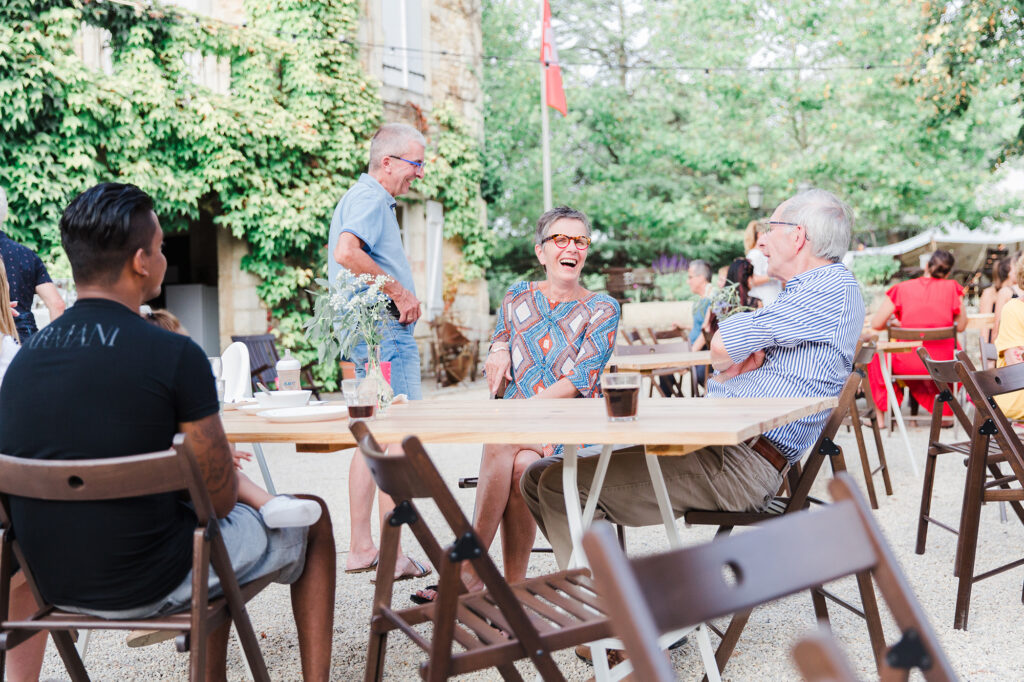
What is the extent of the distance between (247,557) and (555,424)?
788 mm

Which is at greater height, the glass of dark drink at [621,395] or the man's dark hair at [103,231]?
the man's dark hair at [103,231]

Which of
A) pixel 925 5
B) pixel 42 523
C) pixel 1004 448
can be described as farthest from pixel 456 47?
pixel 42 523

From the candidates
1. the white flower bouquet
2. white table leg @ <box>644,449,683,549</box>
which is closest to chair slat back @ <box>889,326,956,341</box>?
white table leg @ <box>644,449,683,549</box>

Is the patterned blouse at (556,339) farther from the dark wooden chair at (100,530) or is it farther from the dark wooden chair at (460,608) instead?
the dark wooden chair at (100,530)

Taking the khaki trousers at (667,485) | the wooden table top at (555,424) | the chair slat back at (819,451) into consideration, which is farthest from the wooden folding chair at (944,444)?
the wooden table top at (555,424)

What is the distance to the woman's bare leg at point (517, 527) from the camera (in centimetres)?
314

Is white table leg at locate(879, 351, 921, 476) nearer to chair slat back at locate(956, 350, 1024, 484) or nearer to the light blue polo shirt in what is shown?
chair slat back at locate(956, 350, 1024, 484)

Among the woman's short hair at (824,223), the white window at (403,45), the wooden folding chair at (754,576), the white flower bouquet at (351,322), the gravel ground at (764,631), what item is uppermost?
the white window at (403,45)

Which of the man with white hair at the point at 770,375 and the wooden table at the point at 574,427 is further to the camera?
the man with white hair at the point at 770,375

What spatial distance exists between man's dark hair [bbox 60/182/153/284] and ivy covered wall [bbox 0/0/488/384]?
25.4 feet

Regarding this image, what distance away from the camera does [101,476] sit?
1768 millimetres

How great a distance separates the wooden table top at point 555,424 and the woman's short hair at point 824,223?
0.60 m

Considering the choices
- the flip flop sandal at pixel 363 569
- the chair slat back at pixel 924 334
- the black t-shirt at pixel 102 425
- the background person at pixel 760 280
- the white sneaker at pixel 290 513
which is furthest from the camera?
the chair slat back at pixel 924 334

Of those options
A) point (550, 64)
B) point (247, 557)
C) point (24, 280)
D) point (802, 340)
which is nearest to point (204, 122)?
point (24, 280)
